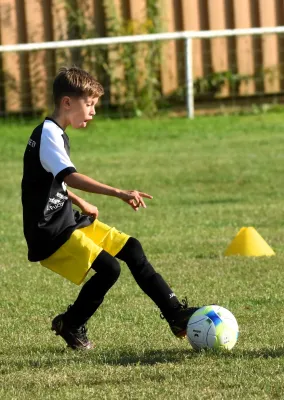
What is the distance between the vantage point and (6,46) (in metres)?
16.4

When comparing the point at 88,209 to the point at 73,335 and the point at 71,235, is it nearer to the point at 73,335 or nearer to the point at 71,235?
the point at 71,235

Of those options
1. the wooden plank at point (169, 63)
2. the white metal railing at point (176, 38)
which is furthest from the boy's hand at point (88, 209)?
the wooden plank at point (169, 63)

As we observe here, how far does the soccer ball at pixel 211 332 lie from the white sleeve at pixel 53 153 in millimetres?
1017

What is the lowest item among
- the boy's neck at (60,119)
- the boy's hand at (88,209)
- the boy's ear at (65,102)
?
the boy's hand at (88,209)

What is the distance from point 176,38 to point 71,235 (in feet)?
39.6

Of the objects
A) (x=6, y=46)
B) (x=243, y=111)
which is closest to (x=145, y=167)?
(x=6, y=46)

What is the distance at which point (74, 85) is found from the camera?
562 cm

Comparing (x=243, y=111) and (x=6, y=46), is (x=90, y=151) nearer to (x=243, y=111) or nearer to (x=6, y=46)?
(x=6, y=46)

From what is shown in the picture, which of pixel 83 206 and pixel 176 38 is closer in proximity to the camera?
pixel 83 206

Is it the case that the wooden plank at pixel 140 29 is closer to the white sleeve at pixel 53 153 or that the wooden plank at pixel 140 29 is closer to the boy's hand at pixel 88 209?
the boy's hand at pixel 88 209

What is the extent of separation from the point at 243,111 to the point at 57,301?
466 inches

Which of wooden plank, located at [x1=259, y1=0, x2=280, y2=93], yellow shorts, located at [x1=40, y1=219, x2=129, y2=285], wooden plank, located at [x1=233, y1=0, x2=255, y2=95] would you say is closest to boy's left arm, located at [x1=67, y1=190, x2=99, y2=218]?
yellow shorts, located at [x1=40, y1=219, x2=129, y2=285]

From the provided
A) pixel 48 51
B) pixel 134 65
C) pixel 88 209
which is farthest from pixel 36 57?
pixel 88 209

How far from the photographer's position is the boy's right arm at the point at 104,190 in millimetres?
5281
